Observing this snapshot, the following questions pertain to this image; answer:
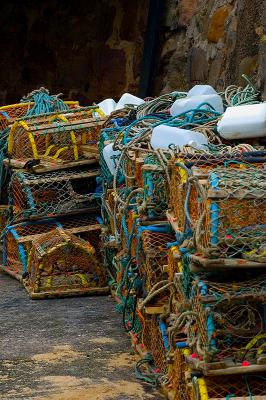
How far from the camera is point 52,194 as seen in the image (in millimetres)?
7383

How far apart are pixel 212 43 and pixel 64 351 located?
3.32m

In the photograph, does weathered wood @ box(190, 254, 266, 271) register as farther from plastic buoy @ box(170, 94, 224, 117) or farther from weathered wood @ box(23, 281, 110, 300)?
weathered wood @ box(23, 281, 110, 300)

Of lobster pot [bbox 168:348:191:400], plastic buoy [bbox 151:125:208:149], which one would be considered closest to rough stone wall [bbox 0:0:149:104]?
plastic buoy [bbox 151:125:208:149]

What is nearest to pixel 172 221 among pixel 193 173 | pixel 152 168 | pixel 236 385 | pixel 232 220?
pixel 152 168

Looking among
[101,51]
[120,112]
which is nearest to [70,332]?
[120,112]

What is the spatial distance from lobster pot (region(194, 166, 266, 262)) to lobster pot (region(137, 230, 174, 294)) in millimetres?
1006

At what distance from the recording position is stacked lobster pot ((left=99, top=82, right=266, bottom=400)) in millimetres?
4051

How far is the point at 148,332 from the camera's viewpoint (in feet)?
17.9

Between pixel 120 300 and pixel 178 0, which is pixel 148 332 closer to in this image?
pixel 120 300

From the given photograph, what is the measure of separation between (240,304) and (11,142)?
380 centimetres

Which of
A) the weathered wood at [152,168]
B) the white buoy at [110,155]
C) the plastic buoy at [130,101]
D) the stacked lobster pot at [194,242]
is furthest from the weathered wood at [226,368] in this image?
the plastic buoy at [130,101]

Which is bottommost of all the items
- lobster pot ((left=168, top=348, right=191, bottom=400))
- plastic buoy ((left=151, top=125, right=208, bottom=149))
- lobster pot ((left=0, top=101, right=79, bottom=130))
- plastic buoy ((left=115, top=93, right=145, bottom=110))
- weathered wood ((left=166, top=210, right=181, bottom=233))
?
lobster pot ((left=168, top=348, right=191, bottom=400))

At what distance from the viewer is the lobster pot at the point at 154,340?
506 centimetres

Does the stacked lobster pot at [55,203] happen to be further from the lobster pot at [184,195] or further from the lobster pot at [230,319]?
the lobster pot at [230,319]
